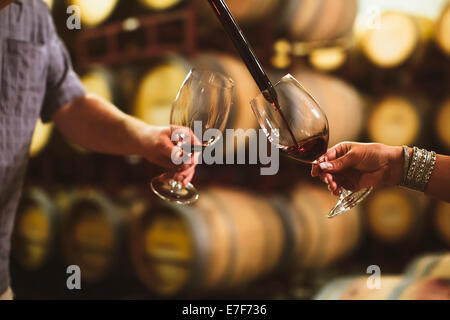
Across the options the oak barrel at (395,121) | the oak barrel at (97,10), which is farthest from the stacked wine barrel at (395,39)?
the oak barrel at (97,10)

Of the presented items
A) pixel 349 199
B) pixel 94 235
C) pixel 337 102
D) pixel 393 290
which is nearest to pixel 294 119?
pixel 349 199

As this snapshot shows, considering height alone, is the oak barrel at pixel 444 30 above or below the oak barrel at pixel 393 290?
above

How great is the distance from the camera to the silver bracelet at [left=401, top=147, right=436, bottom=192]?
86cm

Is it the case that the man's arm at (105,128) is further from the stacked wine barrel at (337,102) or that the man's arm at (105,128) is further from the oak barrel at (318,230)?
the stacked wine barrel at (337,102)

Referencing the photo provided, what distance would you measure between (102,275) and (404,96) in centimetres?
255

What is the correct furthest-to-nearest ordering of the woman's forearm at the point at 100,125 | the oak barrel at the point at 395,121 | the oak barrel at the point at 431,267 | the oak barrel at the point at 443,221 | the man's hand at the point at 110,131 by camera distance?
the oak barrel at the point at 443,221 → the oak barrel at the point at 395,121 → the oak barrel at the point at 431,267 → the woman's forearm at the point at 100,125 → the man's hand at the point at 110,131

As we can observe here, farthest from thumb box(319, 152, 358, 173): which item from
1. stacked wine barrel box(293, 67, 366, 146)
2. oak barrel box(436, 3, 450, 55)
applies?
oak barrel box(436, 3, 450, 55)

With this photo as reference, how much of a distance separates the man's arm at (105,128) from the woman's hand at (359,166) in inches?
15.3

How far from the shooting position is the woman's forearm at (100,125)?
1164 mm

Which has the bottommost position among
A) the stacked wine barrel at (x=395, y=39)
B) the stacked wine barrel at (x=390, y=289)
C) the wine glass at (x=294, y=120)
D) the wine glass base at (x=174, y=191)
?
the stacked wine barrel at (x=390, y=289)
